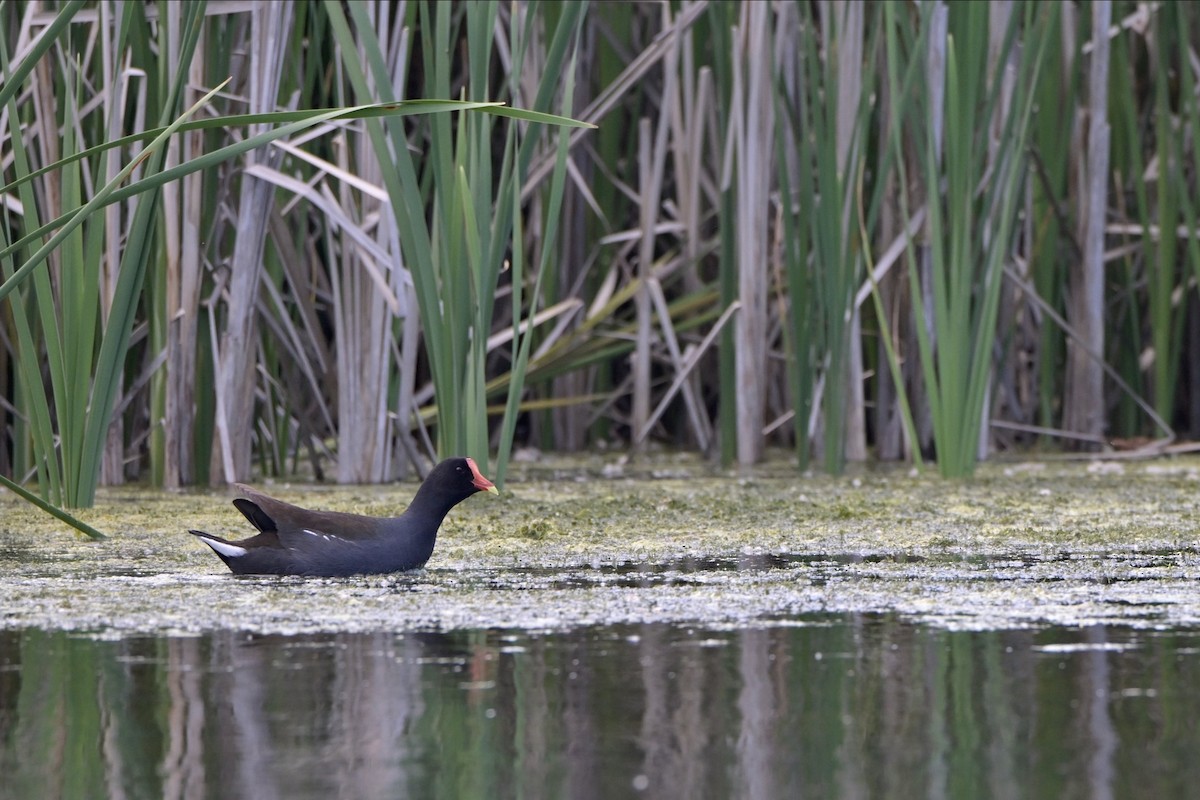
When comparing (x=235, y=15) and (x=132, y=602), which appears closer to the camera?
(x=132, y=602)

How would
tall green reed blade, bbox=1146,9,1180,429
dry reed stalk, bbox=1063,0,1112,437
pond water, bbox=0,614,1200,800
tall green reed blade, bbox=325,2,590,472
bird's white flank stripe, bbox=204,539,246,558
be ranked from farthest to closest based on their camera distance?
dry reed stalk, bbox=1063,0,1112,437 < tall green reed blade, bbox=1146,9,1180,429 < tall green reed blade, bbox=325,2,590,472 < bird's white flank stripe, bbox=204,539,246,558 < pond water, bbox=0,614,1200,800

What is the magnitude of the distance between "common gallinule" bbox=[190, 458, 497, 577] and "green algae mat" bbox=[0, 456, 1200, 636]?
0.17ft

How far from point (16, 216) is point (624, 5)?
244 centimetres

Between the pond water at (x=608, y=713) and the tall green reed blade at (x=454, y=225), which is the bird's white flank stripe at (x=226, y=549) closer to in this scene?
the pond water at (x=608, y=713)

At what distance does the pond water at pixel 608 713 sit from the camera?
1.85 meters

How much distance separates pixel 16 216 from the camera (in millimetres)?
5598

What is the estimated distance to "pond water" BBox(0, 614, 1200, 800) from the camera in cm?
185

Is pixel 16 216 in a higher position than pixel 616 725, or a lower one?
higher

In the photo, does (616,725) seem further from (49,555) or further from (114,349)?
(114,349)

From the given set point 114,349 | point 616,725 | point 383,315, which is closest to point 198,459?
point 383,315

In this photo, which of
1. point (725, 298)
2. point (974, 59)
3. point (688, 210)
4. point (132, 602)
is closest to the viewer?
point (132, 602)

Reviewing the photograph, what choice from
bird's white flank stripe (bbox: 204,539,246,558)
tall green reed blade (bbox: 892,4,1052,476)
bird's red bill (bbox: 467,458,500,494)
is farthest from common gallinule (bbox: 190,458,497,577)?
tall green reed blade (bbox: 892,4,1052,476)

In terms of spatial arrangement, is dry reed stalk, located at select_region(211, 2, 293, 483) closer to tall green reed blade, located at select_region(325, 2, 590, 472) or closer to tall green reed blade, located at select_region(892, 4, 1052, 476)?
tall green reed blade, located at select_region(325, 2, 590, 472)

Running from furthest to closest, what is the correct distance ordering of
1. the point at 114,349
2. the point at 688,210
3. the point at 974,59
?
the point at 688,210
the point at 974,59
the point at 114,349
